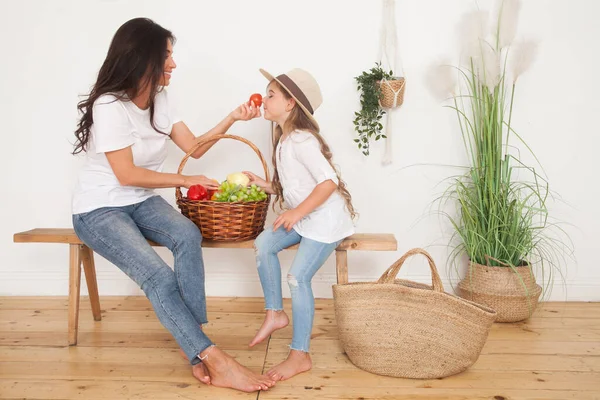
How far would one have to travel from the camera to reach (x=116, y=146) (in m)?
2.22

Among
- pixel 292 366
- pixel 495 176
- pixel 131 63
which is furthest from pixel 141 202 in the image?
pixel 495 176

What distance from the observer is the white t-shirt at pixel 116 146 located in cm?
222

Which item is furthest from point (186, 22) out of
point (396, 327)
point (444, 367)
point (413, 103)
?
point (444, 367)

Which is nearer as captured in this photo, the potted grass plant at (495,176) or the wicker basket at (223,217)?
the wicker basket at (223,217)

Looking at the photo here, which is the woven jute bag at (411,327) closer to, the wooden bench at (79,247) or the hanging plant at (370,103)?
the wooden bench at (79,247)

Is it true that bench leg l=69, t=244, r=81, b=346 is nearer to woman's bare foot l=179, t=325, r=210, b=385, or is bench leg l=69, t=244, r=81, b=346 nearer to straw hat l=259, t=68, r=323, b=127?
woman's bare foot l=179, t=325, r=210, b=385

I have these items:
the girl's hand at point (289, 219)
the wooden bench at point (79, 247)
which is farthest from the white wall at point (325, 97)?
the girl's hand at point (289, 219)

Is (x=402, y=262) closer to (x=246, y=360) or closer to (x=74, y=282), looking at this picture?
(x=246, y=360)

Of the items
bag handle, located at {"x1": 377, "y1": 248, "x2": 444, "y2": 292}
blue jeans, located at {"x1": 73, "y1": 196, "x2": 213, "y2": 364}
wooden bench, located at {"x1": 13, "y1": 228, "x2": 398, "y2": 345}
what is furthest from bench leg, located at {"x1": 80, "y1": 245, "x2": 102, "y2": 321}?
bag handle, located at {"x1": 377, "y1": 248, "x2": 444, "y2": 292}

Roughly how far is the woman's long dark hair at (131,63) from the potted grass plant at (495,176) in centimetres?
136

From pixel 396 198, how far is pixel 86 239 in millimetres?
1616

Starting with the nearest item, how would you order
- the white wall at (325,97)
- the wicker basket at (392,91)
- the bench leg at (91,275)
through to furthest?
1. the bench leg at (91,275)
2. the wicker basket at (392,91)
3. the white wall at (325,97)

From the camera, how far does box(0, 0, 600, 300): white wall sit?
299 centimetres

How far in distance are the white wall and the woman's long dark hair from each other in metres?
0.76
